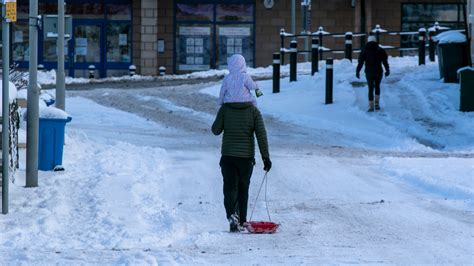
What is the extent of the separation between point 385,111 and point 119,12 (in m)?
22.0

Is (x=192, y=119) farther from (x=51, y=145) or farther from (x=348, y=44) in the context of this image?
(x=51, y=145)

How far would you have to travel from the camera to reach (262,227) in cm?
1116

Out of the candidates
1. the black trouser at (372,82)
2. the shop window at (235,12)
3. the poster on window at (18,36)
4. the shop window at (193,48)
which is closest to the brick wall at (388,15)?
the shop window at (235,12)

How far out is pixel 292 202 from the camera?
13.5 meters

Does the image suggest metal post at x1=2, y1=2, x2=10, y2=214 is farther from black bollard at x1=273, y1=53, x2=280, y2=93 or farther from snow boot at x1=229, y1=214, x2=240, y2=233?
black bollard at x1=273, y1=53, x2=280, y2=93

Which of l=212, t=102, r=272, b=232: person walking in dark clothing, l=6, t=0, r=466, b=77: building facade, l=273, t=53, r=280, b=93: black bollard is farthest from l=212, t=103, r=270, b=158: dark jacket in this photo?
l=6, t=0, r=466, b=77: building facade

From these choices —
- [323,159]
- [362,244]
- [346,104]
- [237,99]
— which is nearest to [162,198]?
[237,99]

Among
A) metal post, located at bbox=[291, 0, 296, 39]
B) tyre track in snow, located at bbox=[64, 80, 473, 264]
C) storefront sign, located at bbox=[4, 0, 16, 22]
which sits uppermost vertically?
metal post, located at bbox=[291, 0, 296, 39]

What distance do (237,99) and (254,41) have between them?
3408 cm

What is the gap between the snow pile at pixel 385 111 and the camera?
2152 cm

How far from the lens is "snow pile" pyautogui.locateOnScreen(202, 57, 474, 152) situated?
847 inches

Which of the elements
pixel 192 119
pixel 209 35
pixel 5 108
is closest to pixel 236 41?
pixel 209 35

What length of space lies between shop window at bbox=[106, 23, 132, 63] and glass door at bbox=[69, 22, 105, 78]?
352 mm

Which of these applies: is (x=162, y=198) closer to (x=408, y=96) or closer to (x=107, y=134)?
(x=107, y=134)
